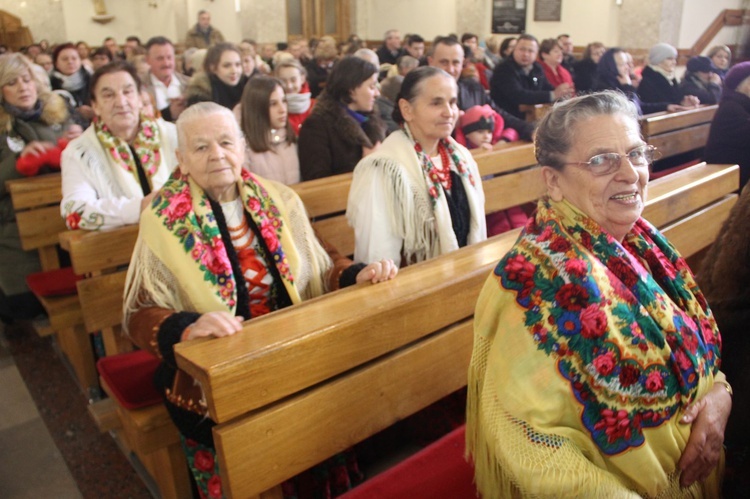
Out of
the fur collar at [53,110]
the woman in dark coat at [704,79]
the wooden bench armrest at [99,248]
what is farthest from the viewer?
the woman in dark coat at [704,79]

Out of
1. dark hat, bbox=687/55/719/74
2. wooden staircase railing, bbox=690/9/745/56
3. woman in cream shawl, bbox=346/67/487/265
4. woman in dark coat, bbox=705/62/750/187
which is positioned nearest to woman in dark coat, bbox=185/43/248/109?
woman in cream shawl, bbox=346/67/487/265

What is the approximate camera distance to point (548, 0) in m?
12.2

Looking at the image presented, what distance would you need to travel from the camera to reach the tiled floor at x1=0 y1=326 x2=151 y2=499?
243 cm

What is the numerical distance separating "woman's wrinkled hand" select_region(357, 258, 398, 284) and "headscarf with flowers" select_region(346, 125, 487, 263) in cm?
42

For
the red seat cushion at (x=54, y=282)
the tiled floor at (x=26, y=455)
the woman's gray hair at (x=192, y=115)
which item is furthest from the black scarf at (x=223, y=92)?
the woman's gray hair at (x=192, y=115)

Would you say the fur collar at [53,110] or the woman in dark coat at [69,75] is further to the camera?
the woman in dark coat at [69,75]

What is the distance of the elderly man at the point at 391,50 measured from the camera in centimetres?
973

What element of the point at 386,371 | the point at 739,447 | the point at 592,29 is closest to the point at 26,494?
the point at 386,371

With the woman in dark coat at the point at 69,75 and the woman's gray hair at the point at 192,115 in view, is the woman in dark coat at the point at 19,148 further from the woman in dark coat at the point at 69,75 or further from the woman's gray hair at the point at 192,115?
the woman in dark coat at the point at 69,75

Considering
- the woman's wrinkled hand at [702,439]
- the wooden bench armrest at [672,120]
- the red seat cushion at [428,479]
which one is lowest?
the red seat cushion at [428,479]

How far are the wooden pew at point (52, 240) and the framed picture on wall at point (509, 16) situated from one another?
36.2 feet

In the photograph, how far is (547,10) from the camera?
1221cm

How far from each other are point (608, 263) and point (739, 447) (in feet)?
2.25

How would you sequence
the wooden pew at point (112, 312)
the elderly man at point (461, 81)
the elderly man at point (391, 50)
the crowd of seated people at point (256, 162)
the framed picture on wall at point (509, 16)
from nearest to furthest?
the crowd of seated people at point (256, 162), the wooden pew at point (112, 312), the elderly man at point (461, 81), the elderly man at point (391, 50), the framed picture on wall at point (509, 16)
